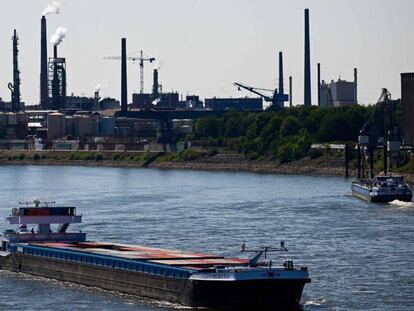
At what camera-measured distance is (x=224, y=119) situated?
190 m

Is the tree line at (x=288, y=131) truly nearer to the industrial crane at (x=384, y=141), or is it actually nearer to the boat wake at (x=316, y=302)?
the industrial crane at (x=384, y=141)

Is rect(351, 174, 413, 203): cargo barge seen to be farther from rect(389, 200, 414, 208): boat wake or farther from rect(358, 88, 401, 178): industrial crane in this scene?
rect(358, 88, 401, 178): industrial crane

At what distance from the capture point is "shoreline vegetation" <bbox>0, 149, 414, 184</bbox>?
139875 millimetres

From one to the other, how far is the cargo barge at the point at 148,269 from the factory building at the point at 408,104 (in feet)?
286

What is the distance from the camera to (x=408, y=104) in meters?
142

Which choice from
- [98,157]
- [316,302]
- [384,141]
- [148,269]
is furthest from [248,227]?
[98,157]

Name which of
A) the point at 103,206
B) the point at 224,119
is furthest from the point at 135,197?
the point at 224,119

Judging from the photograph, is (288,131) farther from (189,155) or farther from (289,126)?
(189,155)

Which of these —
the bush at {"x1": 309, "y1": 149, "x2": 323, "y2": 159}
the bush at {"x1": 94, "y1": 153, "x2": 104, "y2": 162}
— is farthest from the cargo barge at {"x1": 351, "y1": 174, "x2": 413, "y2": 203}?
the bush at {"x1": 94, "y1": 153, "x2": 104, "y2": 162}

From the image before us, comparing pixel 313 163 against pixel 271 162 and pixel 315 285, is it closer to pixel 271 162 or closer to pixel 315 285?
pixel 271 162

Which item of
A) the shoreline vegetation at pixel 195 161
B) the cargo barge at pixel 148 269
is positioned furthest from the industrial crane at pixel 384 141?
the cargo barge at pixel 148 269

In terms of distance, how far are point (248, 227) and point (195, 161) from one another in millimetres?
91905

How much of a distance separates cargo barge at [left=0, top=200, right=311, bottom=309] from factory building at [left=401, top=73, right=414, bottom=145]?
87.1m

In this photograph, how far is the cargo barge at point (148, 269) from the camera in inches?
1713
